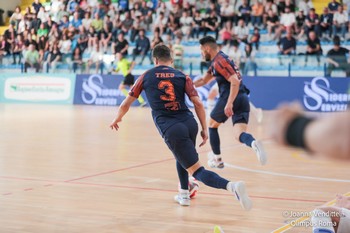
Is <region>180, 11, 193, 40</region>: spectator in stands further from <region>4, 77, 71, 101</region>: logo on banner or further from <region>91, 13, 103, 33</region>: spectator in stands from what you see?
<region>4, 77, 71, 101</region>: logo on banner

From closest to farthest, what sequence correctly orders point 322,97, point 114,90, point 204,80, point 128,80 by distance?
1. point 204,80
2. point 322,97
3. point 128,80
4. point 114,90

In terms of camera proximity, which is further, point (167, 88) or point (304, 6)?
point (304, 6)

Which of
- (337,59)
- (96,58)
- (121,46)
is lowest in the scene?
(96,58)

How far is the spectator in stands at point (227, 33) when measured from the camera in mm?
23578

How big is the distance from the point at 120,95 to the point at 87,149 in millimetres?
12609

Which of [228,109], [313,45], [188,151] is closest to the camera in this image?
[188,151]

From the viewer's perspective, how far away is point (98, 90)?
25.0 meters

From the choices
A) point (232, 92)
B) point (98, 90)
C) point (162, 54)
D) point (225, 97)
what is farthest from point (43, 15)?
point (162, 54)

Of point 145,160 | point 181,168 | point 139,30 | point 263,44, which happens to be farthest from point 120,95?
point 181,168

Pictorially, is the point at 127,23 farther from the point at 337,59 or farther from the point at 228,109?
the point at 228,109

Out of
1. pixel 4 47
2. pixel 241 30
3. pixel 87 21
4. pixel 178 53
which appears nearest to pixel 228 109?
pixel 178 53

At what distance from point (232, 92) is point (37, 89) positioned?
61.6 feet

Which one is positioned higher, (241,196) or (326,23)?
(326,23)

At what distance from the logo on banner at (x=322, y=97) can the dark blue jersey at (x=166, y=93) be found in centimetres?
1364
